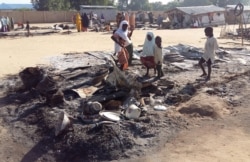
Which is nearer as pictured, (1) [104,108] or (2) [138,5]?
(1) [104,108]

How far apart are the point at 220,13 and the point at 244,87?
30146 millimetres

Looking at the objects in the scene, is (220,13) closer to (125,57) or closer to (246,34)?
(246,34)

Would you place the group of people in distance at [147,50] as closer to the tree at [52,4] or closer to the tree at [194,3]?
the tree at [52,4]

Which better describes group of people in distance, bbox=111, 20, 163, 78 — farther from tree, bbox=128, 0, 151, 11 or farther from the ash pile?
tree, bbox=128, 0, 151, 11

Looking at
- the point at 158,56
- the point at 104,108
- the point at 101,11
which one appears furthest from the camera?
the point at 101,11

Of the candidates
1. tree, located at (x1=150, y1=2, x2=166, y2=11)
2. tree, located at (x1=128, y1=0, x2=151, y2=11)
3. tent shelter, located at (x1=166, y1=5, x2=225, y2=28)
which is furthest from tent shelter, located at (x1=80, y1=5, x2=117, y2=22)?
tree, located at (x1=150, y1=2, x2=166, y2=11)

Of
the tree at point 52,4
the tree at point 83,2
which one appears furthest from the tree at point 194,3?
the tree at point 52,4

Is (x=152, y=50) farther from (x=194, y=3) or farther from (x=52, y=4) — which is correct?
(x=194, y=3)

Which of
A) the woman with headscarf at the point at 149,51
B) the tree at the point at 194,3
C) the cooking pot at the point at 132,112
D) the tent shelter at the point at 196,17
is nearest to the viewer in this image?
the cooking pot at the point at 132,112

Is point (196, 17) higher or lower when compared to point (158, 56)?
higher

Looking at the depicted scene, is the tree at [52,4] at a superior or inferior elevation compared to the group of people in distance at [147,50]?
superior

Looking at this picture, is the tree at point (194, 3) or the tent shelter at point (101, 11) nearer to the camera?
the tent shelter at point (101, 11)

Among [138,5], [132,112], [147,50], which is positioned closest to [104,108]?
[132,112]

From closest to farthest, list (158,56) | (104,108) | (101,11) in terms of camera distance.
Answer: (104,108) < (158,56) < (101,11)
